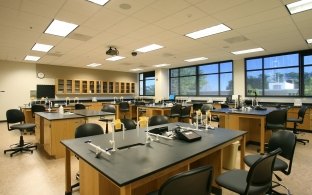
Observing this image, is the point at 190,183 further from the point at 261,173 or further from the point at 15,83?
the point at 15,83

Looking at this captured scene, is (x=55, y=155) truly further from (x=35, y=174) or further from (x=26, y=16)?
(x=26, y=16)

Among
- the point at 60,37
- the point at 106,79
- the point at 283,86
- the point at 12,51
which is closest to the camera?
the point at 60,37

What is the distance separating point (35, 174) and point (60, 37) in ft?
11.5

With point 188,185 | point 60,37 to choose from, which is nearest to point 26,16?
point 60,37

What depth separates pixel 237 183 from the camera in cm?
183

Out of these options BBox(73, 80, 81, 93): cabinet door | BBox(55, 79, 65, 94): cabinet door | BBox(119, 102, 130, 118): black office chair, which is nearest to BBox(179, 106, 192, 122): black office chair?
BBox(119, 102, 130, 118): black office chair

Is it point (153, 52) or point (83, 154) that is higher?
point (153, 52)

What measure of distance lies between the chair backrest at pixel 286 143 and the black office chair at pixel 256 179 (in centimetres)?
65

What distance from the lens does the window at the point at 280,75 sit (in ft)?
22.6

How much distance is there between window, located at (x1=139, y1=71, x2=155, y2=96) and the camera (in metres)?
12.4

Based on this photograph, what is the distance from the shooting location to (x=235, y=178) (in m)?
1.95

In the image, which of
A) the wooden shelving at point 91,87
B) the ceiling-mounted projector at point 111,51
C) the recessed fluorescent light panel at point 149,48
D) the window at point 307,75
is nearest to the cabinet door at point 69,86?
the wooden shelving at point 91,87

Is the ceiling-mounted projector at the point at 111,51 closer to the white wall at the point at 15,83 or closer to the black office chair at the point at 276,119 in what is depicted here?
the black office chair at the point at 276,119

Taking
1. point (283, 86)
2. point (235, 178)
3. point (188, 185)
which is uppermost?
point (283, 86)
